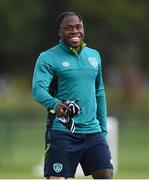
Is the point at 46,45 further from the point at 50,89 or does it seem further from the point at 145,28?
the point at 50,89

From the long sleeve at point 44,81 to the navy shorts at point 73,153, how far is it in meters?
0.38

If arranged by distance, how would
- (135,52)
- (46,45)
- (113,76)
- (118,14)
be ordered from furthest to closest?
(113,76)
(135,52)
(46,45)
(118,14)

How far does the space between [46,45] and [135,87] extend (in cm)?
516

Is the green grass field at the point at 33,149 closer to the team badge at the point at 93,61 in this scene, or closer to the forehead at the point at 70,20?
the team badge at the point at 93,61

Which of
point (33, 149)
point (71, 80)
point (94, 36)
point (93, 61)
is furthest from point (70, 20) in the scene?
point (94, 36)

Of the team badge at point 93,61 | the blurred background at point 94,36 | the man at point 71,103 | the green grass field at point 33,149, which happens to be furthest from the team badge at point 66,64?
the blurred background at point 94,36

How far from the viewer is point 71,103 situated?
912 centimetres

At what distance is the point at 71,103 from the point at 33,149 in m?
18.0

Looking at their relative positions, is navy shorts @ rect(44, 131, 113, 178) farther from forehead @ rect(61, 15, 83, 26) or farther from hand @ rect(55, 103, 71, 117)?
forehead @ rect(61, 15, 83, 26)

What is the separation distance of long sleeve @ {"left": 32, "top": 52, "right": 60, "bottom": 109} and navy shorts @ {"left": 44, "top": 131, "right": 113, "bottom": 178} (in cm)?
38

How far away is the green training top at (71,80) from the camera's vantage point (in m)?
9.17

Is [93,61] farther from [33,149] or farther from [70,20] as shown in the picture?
[33,149]

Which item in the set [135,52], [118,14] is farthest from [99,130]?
[135,52]

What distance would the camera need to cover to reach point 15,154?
80.8 ft
